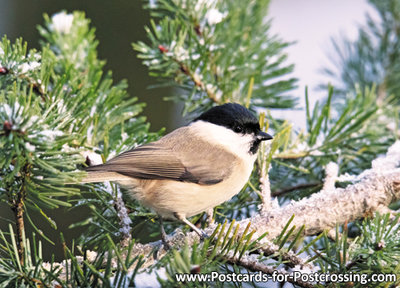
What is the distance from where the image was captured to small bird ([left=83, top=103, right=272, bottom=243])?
4.66ft

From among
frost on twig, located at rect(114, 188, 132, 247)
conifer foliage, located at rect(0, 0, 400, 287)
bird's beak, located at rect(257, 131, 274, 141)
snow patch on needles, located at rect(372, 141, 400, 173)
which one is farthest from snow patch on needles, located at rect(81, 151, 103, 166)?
snow patch on needles, located at rect(372, 141, 400, 173)

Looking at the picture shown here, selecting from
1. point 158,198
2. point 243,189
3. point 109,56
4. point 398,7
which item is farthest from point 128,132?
point 109,56

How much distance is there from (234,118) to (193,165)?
218 mm

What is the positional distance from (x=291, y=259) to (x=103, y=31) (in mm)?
2582

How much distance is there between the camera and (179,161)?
5.11 ft

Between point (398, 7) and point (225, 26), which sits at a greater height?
point (398, 7)

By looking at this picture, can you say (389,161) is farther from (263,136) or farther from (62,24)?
(62,24)

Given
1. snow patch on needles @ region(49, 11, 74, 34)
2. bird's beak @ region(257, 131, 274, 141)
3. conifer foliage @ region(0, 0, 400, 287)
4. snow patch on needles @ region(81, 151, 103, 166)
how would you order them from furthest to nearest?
1. snow patch on needles @ region(49, 11, 74, 34)
2. bird's beak @ region(257, 131, 274, 141)
3. snow patch on needles @ region(81, 151, 103, 166)
4. conifer foliage @ region(0, 0, 400, 287)

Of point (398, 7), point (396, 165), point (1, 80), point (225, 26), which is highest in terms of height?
point (398, 7)

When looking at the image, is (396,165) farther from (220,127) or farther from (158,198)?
(158,198)

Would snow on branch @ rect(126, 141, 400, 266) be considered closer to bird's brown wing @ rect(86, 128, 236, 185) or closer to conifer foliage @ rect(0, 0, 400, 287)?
conifer foliage @ rect(0, 0, 400, 287)

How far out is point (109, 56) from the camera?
3.20m

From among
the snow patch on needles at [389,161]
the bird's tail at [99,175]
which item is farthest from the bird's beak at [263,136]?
the bird's tail at [99,175]

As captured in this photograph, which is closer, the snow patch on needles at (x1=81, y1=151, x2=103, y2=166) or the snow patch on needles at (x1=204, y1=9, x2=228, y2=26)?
the snow patch on needles at (x1=81, y1=151, x2=103, y2=166)
